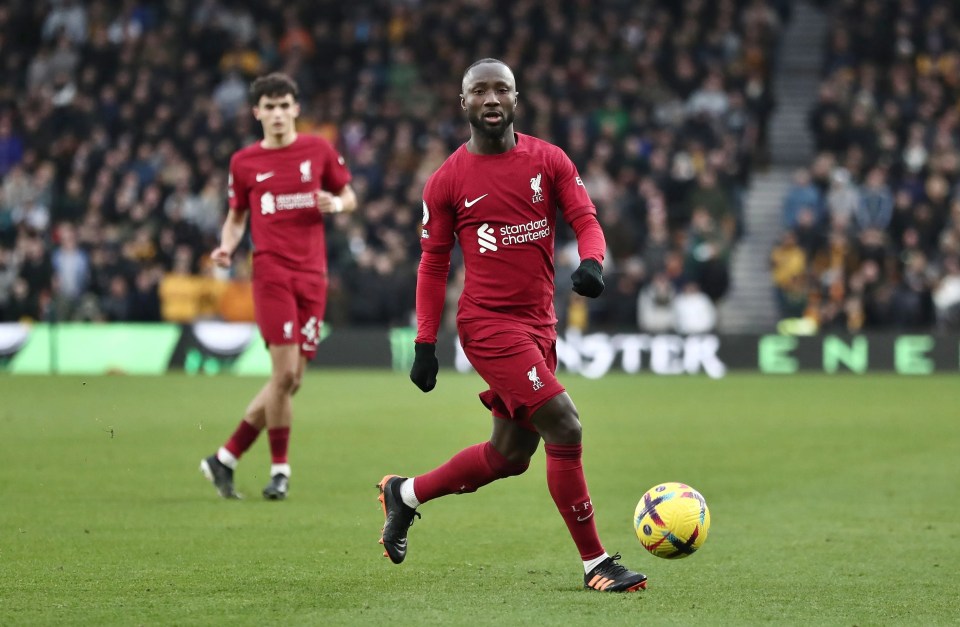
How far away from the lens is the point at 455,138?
27.2 metres

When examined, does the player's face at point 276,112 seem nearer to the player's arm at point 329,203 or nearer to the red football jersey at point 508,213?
the player's arm at point 329,203

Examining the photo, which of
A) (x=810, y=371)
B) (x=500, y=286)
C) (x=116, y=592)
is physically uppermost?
(x=500, y=286)

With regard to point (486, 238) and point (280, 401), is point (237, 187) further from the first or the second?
point (486, 238)

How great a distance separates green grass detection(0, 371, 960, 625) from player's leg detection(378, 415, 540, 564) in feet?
0.70

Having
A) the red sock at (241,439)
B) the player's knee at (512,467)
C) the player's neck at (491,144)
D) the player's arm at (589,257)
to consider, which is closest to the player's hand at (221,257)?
the red sock at (241,439)

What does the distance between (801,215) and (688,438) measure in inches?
453

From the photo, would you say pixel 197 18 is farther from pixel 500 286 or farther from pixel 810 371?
pixel 500 286

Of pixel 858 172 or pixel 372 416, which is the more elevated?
pixel 858 172

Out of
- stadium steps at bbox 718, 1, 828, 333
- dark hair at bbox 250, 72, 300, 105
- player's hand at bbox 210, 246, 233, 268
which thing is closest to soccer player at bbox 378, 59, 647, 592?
player's hand at bbox 210, 246, 233, 268

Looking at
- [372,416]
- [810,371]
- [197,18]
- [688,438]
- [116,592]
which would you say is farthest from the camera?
[197,18]

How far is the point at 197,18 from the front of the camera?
3030 centimetres

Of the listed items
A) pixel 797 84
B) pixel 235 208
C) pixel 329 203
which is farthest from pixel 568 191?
pixel 797 84

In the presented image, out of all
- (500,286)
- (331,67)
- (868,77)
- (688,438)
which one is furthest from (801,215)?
(500,286)

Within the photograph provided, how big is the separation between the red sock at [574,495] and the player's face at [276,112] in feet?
14.4
